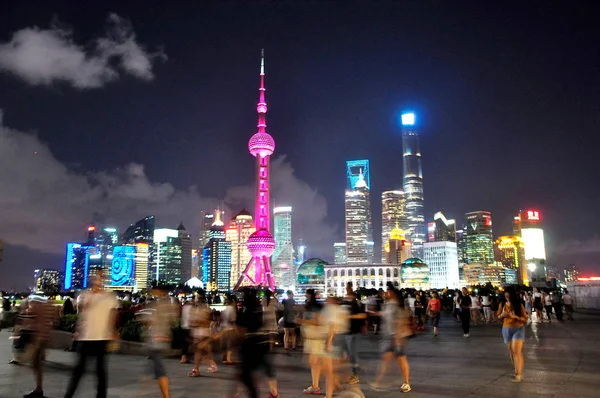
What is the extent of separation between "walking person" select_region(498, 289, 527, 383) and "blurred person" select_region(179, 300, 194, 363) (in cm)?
692

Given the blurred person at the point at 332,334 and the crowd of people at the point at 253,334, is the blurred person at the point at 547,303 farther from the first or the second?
the blurred person at the point at 332,334

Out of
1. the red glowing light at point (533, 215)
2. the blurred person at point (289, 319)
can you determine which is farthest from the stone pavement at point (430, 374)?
the red glowing light at point (533, 215)

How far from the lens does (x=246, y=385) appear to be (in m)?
Answer: 7.18

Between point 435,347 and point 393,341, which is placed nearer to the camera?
point 393,341

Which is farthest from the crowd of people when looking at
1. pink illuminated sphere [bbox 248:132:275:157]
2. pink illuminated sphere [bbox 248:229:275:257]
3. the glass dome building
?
the glass dome building

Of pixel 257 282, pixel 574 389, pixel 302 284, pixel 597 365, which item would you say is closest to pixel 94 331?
pixel 574 389

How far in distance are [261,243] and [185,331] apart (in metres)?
110

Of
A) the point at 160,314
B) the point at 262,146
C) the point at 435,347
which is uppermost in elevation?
the point at 262,146

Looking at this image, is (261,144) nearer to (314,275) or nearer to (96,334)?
(314,275)

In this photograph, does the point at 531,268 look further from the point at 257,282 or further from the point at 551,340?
the point at 551,340

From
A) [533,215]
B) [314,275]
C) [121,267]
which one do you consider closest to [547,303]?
[121,267]

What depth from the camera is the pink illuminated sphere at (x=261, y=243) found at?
4786 inches

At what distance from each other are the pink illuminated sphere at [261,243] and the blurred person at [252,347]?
4500 inches

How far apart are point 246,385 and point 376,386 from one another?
3.29 m
